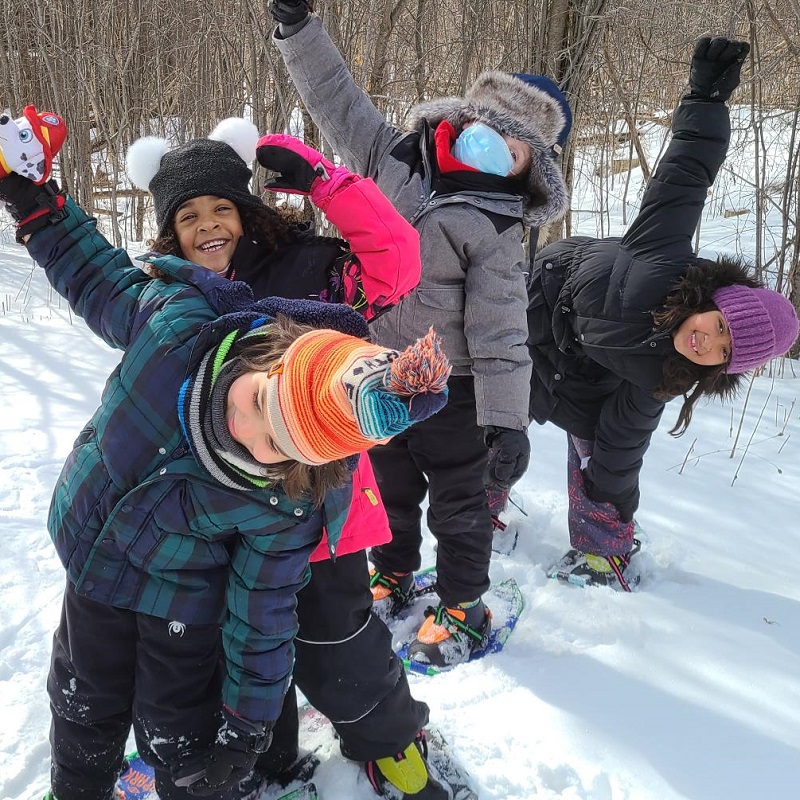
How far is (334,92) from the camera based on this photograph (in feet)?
6.36

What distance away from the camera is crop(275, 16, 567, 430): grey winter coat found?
187 cm

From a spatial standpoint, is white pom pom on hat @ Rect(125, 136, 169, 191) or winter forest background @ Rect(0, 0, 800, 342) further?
winter forest background @ Rect(0, 0, 800, 342)

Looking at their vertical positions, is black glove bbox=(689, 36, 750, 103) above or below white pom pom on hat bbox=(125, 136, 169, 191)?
above

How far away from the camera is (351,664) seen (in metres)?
1.49

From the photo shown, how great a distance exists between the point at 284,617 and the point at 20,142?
106cm

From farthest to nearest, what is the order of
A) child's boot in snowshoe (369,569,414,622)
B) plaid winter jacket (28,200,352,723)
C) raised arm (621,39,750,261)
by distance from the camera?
child's boot in snowshoe (369,569,414,622), raised arm (621,39,750,261), plaid winter jacket (28,200,352,723)

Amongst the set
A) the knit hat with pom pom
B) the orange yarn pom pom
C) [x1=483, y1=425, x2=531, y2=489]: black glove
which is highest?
the knit hat with pom pom

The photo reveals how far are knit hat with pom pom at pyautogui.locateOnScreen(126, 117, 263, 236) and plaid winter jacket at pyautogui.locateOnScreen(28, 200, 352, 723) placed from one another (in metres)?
0.30

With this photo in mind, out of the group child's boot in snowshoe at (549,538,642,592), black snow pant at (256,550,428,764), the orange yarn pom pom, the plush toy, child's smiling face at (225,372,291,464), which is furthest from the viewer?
child's boot in snowshoe at (549,538,642,592)

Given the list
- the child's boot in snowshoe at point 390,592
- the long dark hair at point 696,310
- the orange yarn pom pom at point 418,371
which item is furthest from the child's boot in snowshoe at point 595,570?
the orange yarn pom pom at point 418,371

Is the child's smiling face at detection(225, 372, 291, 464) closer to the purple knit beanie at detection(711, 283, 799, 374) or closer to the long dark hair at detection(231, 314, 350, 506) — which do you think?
the long dark hair at detection(231, 314, 350, 506)

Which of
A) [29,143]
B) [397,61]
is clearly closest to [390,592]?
[29,143]

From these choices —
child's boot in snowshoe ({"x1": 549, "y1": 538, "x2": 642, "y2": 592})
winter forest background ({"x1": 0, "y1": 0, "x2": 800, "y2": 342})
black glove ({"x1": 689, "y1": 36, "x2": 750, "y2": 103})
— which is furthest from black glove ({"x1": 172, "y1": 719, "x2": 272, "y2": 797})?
winter forest background ({"x1": 0, "y1": 0, "x2": 800, "y2": 342})

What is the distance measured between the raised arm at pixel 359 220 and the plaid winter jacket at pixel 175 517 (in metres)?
0.39
